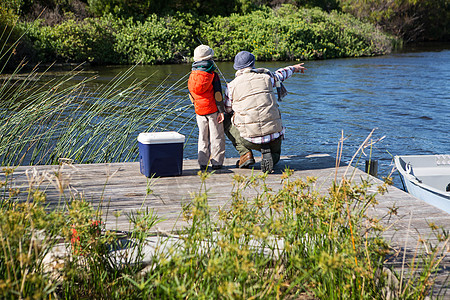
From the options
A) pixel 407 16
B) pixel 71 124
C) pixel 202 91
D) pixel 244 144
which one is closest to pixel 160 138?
pixel 202 91

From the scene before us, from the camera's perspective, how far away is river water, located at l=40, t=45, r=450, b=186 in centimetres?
1005

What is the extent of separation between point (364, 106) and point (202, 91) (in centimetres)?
953

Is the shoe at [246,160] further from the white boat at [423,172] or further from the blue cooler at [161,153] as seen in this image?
the white boat at [423,172]

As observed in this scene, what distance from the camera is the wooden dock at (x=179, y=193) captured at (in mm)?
3707

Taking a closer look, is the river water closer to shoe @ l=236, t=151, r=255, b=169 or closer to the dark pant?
the dark pant

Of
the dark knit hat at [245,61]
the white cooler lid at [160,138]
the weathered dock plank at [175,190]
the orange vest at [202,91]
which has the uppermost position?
the dark knit hat at [245,61]

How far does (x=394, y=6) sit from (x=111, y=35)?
20234 millimetres

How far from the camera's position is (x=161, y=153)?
505 centimetres

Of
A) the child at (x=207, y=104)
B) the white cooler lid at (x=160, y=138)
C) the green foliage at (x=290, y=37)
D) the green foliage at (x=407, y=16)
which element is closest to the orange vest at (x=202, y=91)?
the child at (x=207, y=104)

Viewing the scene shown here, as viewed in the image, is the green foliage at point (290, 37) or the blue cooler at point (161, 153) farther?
the green foliage at point (290, 37)

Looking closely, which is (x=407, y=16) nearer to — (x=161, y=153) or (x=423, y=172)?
(x=423, y=172)

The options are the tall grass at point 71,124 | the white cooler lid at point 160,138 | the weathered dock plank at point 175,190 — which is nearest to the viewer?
the weathered dock plank at point 175,190

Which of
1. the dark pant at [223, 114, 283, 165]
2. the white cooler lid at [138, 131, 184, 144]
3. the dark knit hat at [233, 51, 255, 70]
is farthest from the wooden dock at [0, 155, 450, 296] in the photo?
the dark knit hat at [233, 51, 255, 70]

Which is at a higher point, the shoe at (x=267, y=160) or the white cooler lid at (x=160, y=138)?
the white cooler lid at (x=160, y=138)
